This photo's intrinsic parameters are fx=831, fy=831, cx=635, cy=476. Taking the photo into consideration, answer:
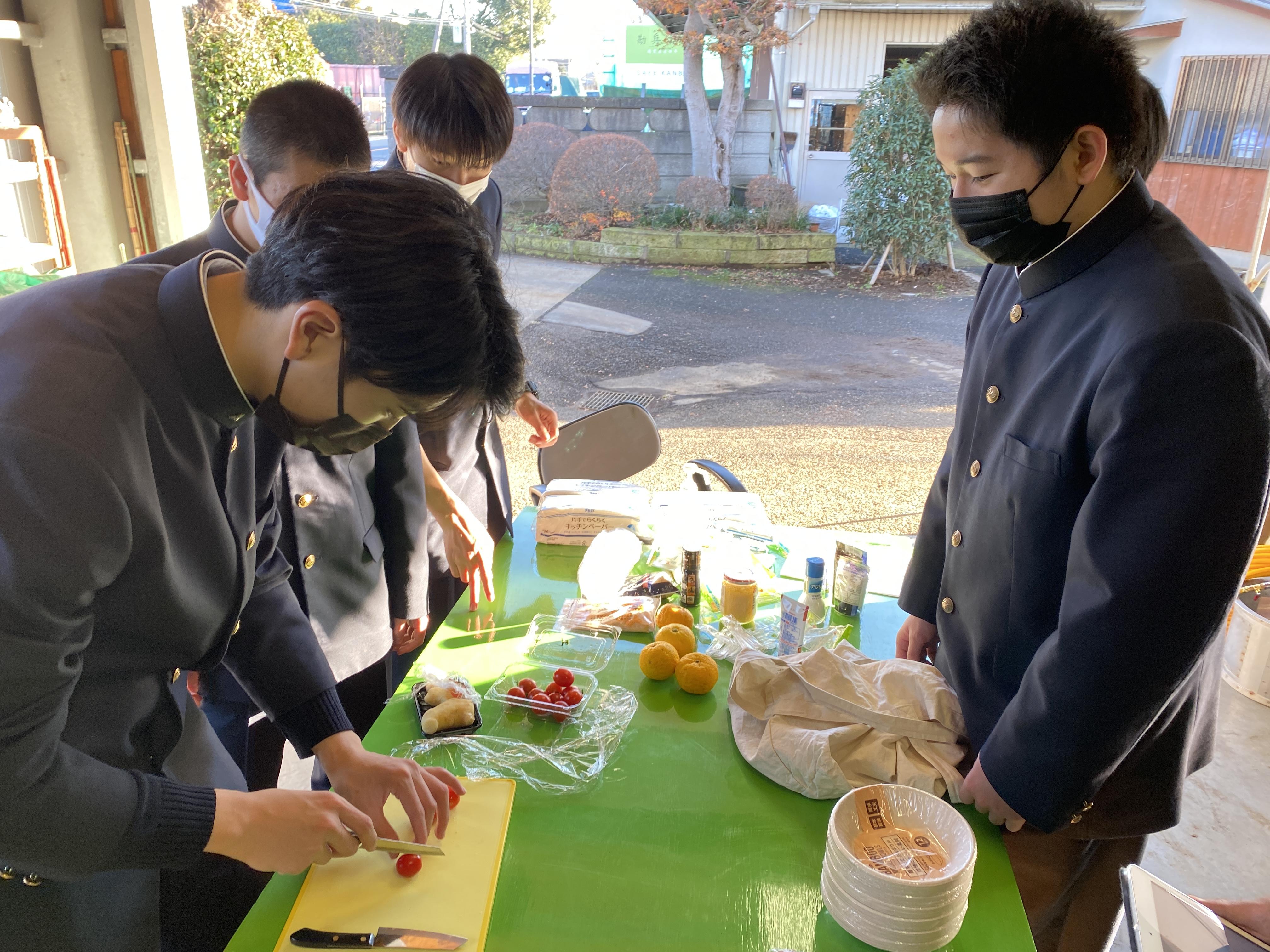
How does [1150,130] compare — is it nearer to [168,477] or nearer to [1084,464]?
[1084,464]

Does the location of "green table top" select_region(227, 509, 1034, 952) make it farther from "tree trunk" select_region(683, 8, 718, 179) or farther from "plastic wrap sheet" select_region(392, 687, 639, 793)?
"tree trunk" select_region(683, 8, 718, 179)

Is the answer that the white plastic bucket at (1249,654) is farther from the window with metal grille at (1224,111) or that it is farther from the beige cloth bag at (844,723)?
the beige cloth bag at (844,723)

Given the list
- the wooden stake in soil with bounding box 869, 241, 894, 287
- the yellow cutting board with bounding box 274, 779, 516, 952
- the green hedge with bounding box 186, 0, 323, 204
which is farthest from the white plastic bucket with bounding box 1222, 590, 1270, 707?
the green hedge with bounding box 186, 0, 323, 204

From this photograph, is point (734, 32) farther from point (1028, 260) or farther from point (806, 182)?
point (1028, 260)

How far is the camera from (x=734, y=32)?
3.57 metres

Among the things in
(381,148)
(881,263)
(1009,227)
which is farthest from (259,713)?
(881,263)

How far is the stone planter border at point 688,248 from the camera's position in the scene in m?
3.98

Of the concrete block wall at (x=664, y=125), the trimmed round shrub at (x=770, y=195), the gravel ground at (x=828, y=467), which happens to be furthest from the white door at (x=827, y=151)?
the gravel ground at (x=828, y=467)

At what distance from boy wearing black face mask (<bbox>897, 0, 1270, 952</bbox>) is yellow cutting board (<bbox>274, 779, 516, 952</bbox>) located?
2.37 feet

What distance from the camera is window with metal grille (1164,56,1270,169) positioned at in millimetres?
3039

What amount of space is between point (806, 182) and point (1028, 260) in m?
2.88

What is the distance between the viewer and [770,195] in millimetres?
3994

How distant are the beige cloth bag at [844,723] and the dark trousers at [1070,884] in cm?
19

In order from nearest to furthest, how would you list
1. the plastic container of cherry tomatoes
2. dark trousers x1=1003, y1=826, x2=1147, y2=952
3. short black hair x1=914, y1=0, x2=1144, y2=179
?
1. short black hair x1=914, y1=0, x2=1144, y2=179
2. dark trousers x1=1003, y1=826, x2=1147, y2=952
3. the plastic container of cherry tomatoes
